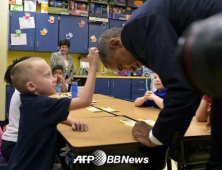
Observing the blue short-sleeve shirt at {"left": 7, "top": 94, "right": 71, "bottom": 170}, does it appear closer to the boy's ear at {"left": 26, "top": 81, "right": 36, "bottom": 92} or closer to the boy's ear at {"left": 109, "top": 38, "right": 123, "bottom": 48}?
the boy's ear at {"left": 26, "top": 81, "right": 36, "bottom": 92}

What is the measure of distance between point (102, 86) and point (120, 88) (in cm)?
46

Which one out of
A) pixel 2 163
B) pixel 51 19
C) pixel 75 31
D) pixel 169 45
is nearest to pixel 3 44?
pixel 51 19

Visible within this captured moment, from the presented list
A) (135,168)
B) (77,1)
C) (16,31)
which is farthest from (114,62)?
(77,1)

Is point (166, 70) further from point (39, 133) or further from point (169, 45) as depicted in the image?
point (39, 133)

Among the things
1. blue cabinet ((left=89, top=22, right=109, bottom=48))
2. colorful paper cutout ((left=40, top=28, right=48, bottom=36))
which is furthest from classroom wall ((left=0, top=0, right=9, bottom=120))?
blue cabinet ((left=89, top=22, right=109, bottom=48))

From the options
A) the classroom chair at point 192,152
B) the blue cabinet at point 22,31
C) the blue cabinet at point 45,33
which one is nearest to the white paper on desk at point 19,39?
the blue cabinet at point 22,31

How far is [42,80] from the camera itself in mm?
1223

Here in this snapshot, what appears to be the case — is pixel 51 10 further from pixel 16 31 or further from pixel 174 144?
pixel 174 144

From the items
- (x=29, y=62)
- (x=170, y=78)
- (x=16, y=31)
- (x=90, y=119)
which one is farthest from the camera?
(x=16, y=31)

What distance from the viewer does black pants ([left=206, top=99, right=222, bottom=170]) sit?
675mm

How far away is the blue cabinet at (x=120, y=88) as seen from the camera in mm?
5684

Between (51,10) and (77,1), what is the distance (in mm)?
706

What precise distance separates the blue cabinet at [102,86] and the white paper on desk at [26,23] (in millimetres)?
1882

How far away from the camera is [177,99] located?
739 mm
